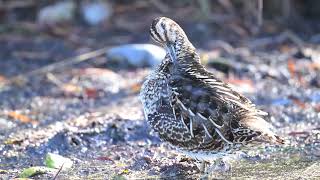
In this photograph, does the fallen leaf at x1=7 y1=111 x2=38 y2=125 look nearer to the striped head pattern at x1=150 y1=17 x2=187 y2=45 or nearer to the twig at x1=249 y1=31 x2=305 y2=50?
the striped head pattern at x1=150 y1=17 x2=187 y2=45

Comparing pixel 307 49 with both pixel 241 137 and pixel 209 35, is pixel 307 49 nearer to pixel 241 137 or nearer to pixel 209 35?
pixel 209 35

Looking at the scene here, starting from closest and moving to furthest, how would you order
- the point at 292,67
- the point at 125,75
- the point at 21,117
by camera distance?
the point at 21,117, the point at 125,75, the point at 292,67

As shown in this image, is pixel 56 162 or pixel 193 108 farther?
pixel 56 162

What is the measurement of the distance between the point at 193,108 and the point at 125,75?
3.71 meters

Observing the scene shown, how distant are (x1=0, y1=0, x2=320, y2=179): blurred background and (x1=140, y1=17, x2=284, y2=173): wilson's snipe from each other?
0.49 metres

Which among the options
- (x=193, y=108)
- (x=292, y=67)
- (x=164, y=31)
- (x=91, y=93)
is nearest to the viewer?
(x=193, y=108)

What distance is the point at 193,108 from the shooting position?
18.4ft

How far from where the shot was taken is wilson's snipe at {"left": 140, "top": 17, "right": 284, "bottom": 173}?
5480mm

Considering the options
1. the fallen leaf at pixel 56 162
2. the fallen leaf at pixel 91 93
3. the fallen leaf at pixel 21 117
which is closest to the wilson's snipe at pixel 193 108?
the fallen leaf at pixel 56 162

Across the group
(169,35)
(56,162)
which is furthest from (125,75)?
(169,35)

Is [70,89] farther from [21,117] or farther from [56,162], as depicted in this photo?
[56,162]

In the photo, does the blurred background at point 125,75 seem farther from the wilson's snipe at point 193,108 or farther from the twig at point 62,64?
the wilson's snipe at point 193,108

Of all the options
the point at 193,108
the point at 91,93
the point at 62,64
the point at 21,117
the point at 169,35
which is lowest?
the point at 21,117

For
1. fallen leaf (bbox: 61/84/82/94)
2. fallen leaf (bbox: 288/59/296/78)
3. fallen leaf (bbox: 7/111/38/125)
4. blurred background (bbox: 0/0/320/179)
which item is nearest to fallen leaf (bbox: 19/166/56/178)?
blurred background (bbox: 0/0/320/179)
